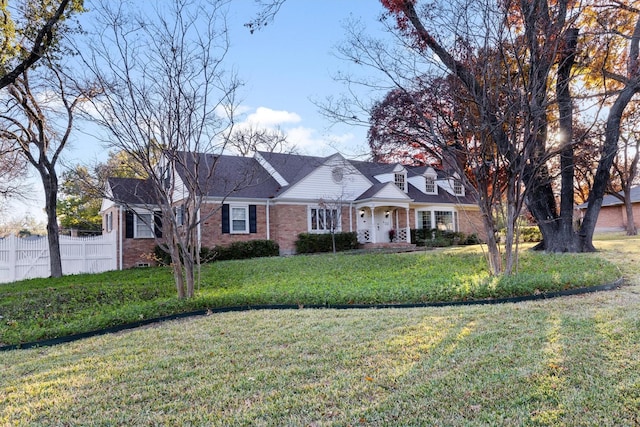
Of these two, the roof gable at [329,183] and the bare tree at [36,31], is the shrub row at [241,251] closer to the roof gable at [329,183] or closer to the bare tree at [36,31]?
the roof gable at [329,183]

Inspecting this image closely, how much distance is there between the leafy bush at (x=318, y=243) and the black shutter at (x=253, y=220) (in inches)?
80.3

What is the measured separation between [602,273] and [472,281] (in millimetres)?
2781

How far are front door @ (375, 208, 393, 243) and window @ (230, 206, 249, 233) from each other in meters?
7.11

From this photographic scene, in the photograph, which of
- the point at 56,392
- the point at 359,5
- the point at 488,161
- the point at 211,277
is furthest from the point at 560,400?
the point at 211,277

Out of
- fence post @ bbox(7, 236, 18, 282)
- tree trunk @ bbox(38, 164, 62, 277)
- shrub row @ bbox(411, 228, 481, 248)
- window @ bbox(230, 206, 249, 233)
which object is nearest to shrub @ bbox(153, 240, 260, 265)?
window @ bbox(230, 206, 249, 233)

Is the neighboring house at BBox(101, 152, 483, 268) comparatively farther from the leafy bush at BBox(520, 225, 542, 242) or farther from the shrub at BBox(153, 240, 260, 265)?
the leafy bush at BBox(520, 225, 542, 242)

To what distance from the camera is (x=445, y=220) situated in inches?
952

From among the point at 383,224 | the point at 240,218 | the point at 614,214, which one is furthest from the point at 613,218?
the point at 240,218

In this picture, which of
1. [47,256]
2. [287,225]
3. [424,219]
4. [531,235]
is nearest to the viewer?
[47,256]

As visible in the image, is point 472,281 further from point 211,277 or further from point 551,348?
point 211,277

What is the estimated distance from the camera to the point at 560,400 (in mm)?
2912

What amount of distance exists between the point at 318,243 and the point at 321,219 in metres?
1.66

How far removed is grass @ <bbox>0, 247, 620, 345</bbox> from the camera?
673 centimetres

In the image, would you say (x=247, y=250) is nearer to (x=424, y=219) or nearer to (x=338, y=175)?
(x=338, y=175)
